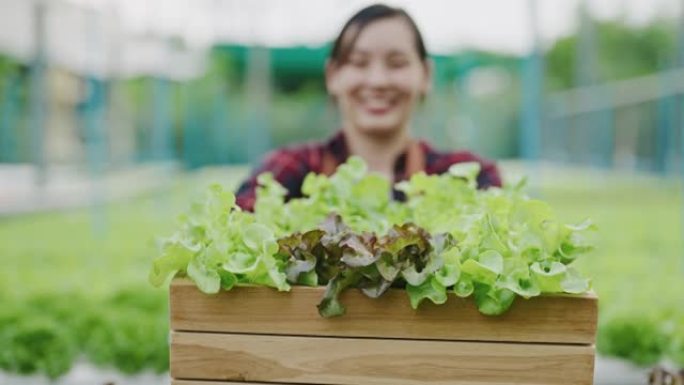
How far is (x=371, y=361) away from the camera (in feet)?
5.19

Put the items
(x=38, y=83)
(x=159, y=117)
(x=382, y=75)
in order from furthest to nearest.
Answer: (x=159, y=117) → (x=38, y=83) → (x=382, y=75)

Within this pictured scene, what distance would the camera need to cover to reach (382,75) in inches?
111

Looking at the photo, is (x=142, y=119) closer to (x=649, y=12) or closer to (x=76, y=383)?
(x=649, y=12)

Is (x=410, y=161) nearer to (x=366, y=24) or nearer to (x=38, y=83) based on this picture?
(x=366, y=24)

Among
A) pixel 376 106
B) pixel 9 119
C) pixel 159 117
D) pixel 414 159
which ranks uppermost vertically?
pixel 376 106

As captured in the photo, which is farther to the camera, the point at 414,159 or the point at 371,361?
the point at 414,159

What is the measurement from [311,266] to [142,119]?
1865 centimetres

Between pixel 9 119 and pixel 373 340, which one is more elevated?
pixel 373 340

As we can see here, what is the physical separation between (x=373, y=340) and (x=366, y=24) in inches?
57.7

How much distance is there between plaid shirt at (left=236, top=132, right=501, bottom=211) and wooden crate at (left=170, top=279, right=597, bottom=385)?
1.18m

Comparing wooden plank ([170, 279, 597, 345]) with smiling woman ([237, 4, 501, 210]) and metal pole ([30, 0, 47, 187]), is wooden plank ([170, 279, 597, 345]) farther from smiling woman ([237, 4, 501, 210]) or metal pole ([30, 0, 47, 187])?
metal pole ([30, 0, 47, 187])

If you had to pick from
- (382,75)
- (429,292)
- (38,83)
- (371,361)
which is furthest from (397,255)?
(38,83)

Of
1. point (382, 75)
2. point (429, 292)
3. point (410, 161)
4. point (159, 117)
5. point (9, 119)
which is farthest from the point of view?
point (159, 117)

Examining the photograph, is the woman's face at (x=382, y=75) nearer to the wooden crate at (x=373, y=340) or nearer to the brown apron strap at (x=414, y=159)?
the brown apron strap at (x=414, y=159)
